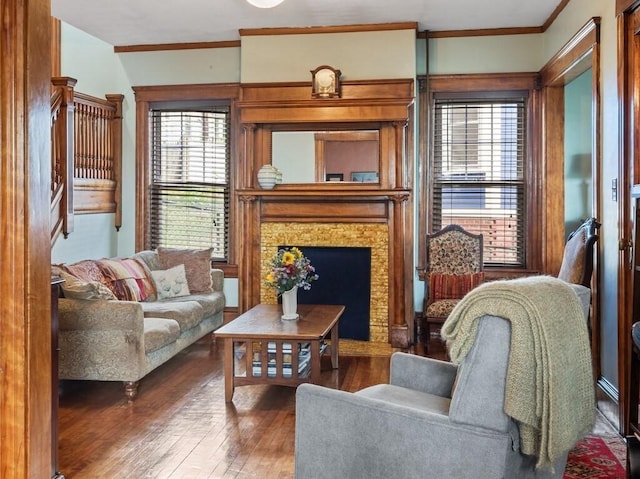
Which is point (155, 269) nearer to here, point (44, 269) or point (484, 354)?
point (44, 269)

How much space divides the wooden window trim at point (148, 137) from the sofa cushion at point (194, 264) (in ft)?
1.68

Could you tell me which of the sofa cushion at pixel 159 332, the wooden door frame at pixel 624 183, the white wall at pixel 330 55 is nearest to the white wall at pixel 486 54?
the white wall at pixel 330 55

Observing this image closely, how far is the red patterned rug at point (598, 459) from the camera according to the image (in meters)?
2.95

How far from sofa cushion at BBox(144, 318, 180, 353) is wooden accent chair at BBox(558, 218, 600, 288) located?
9.03 feet

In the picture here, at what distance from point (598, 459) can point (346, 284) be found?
316cm

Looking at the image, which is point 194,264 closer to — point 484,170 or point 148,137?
point 148,137

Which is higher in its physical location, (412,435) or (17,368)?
(17,368)

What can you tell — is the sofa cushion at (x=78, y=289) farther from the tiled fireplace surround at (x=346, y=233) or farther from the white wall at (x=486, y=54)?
the white wall at (x=486, y=54)

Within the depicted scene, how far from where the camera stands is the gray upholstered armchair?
1987 millimetres

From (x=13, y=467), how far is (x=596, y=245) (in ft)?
11.8

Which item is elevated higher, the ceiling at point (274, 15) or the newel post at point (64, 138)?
the ceiling at point (274, 15)

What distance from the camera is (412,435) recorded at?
2.14 meters

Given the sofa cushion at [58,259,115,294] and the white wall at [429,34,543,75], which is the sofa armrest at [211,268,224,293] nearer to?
the sofa cushion at [58,259,115,294]

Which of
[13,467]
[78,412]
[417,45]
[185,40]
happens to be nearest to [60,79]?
[185,40]
